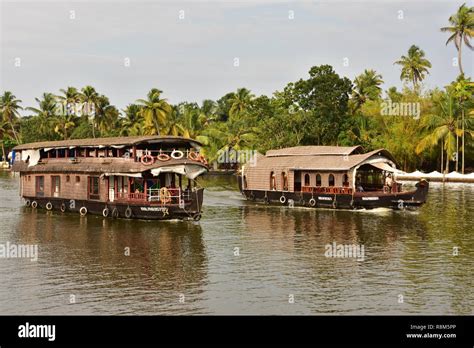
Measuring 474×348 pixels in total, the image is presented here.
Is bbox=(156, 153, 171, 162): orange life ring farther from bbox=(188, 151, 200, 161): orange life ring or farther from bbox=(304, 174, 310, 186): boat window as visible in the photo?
bbox=(304, 174, 310, 186): boat window

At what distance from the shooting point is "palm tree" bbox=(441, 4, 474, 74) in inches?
2598

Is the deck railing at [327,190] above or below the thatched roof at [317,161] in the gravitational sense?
below

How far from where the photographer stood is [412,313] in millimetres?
14797

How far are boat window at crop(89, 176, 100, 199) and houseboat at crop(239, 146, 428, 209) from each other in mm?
11073

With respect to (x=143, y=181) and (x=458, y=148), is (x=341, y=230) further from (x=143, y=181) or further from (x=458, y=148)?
(x=458, y=148)

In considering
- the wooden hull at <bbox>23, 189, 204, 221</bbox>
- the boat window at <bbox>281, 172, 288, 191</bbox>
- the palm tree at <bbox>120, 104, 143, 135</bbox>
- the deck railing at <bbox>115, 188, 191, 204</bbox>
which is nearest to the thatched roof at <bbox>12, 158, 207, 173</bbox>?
the deck railing at <bbox>115, 188, 191, 204</bbox>

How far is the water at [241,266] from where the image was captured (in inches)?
611

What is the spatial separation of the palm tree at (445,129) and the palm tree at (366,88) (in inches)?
632

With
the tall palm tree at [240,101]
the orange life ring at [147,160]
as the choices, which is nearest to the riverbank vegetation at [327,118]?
the tall palm tree at [240,101]

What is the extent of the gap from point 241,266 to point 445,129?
4228cm

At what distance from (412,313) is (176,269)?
7451mm

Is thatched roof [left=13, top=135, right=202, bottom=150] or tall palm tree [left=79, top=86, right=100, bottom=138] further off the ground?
tall palm tree [left=79, top=86, right=100, bottom=138]

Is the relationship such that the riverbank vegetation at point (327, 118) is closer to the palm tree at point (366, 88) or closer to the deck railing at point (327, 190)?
the palm tree at point (366, 88)

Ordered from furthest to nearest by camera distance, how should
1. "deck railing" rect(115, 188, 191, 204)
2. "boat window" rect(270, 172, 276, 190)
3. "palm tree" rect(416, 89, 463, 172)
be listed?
"palm tree" rect(416, 89, 463, 172)
"boat window" rect(270, 172, 276, 190)
"deck railing" rect(115, 188, 191, 204)
